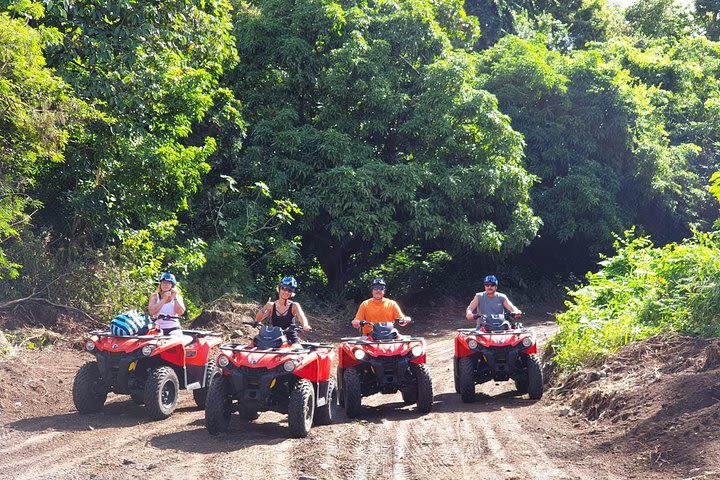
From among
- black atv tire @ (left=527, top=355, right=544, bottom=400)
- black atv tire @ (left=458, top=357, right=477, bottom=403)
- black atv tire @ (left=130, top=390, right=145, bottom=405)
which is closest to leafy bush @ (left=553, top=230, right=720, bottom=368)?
black atv tire @ (left=527, top=355, right=544, bottom=400)

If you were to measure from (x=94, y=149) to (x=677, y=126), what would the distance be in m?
24.1

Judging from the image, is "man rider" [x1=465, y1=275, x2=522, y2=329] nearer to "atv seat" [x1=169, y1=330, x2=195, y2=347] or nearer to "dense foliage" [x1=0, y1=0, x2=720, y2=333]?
"atv seat" [x1=169, y1=330, x2=195, y2=347]

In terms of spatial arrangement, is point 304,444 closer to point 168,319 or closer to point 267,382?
point 267,382

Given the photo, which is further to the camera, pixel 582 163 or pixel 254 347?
pixel 582 163

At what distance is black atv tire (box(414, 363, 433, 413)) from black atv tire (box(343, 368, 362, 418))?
2.46 ft

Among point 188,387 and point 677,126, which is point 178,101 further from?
point 677,126

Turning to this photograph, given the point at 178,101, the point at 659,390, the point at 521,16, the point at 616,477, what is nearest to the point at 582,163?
the point at 521,16

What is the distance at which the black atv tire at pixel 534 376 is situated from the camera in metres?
11.8

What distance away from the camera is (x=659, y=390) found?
9.66 m

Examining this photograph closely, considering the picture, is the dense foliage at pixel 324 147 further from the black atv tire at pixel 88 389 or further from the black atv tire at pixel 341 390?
the black atv tire at pixel 341 390

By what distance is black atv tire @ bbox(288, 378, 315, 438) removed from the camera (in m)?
9.32

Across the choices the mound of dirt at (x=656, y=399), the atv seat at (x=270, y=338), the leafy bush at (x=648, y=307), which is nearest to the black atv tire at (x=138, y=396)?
the atv seat at (x=270, y=338)

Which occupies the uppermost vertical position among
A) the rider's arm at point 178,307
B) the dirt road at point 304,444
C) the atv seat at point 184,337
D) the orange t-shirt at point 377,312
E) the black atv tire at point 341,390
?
the rider's arm at point 178,307

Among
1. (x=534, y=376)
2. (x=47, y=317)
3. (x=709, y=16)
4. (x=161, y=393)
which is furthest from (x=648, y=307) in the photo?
(x=709, y=16)
